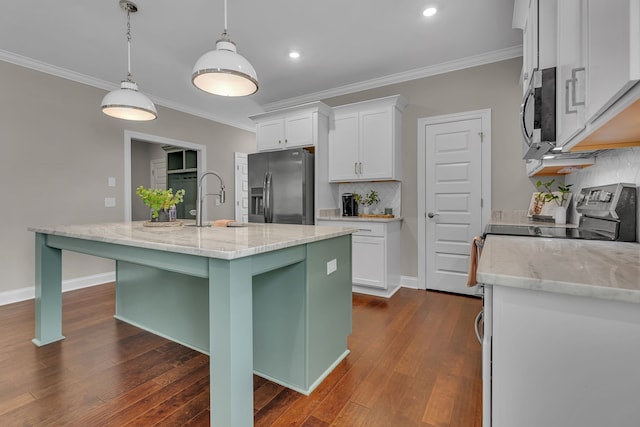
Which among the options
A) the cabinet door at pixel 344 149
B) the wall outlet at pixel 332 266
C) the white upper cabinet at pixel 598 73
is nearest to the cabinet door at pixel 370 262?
the cabinet door at pixel 344 149

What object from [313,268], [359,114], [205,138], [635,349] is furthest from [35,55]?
[635,349]

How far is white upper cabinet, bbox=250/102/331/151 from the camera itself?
381 centimetres

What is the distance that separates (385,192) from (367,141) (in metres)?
0.70

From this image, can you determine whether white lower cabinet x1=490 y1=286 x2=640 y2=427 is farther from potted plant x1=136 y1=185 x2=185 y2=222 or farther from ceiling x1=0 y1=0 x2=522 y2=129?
ceiling x1=0 y1=0 x2=522 y2=129

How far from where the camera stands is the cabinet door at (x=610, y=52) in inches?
25.2

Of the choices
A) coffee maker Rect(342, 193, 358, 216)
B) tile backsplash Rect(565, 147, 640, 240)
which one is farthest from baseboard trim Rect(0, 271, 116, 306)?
tile backsplash Rect(565, 147, 640, 240)

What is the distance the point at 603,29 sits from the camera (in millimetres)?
808

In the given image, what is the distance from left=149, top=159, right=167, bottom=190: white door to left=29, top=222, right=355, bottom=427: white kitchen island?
414cm

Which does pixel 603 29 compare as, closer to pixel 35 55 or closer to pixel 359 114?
pixel 359 114

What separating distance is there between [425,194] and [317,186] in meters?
1.33

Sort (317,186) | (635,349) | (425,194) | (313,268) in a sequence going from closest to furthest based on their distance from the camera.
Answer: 1. (635,349)
2. (313,268)
3. (425,194)
4. (317,186)

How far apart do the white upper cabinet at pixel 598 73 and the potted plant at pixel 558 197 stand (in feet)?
4.33

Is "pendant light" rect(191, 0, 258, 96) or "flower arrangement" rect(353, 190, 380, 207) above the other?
"pendant light" rect(191, 0, 258, 96)

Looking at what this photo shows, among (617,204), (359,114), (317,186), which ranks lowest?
(617,204)
